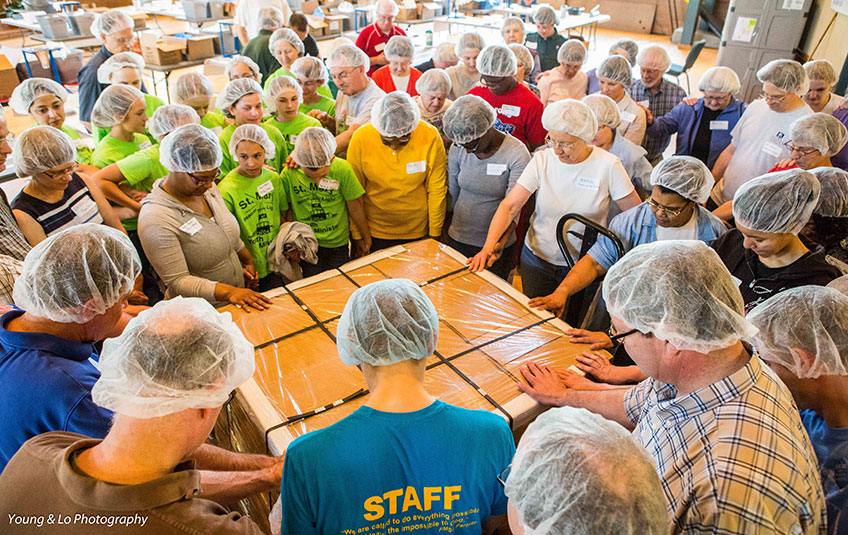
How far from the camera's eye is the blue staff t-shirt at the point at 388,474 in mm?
1248

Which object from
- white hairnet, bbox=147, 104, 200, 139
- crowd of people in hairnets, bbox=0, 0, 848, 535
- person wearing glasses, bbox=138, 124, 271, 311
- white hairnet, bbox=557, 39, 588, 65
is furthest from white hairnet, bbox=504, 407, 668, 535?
white hairnet, bbox=557, 39, 588, 65

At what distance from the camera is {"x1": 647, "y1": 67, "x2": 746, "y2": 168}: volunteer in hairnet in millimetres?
3963

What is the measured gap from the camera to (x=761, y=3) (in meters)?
6.48

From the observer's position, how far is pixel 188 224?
239 cm

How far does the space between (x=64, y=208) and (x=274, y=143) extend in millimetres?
1335

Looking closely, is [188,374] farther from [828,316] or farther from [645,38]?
[645,38]

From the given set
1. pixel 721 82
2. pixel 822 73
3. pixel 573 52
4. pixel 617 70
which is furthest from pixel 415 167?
pixel 822 73

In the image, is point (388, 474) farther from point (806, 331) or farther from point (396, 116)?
point (396, 116)

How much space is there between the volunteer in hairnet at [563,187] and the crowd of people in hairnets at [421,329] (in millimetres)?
13

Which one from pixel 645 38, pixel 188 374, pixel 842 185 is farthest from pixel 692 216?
pixel 645 38

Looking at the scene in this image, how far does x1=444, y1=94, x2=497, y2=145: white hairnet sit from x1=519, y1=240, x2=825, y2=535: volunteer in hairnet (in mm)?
1641

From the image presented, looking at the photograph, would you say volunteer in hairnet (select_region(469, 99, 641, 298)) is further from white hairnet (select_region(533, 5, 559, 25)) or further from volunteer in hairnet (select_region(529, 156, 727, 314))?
white hairnet (select_region(533, 5, 559, 25))

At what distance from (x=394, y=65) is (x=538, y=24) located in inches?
82.3

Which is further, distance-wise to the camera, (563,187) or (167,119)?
(167,119)
